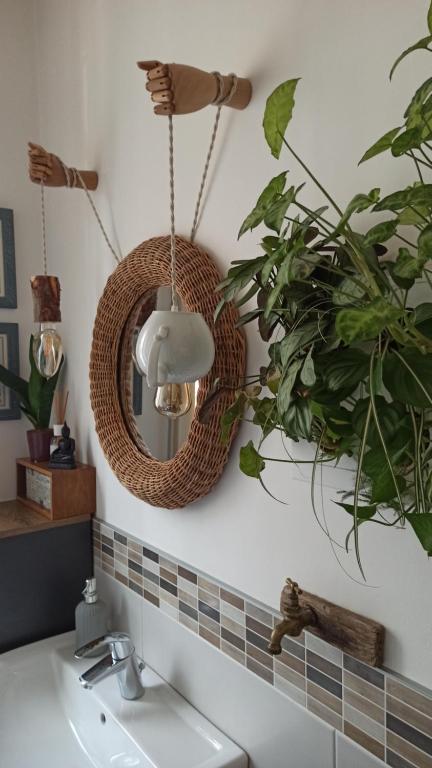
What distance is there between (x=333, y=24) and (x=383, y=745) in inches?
39.5

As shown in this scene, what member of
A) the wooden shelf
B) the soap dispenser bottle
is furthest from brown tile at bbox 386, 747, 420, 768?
the wooden shelf

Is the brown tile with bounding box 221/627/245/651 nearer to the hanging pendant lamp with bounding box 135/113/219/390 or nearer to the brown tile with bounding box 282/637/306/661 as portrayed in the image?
the brown tile with bounding box 282/637/306/661

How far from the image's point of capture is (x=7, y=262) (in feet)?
5.72

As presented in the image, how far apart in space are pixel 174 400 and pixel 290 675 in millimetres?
504

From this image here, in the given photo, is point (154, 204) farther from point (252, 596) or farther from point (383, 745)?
point (383, 745)

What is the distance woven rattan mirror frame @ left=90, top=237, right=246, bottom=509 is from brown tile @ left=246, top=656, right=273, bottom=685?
0.99ft

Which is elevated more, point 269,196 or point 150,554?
point 269,196

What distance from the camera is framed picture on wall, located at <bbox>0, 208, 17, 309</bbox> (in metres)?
1.73

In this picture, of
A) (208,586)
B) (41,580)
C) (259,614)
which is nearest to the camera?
(259,614)

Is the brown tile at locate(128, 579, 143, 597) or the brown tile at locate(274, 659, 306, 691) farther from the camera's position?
the brown tile at locate(128, 579, 143, 597)

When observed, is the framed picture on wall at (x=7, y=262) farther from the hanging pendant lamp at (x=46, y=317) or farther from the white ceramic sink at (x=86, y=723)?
the white ceramic sink at (x=86, y=723)

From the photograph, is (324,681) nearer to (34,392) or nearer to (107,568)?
(107,568)

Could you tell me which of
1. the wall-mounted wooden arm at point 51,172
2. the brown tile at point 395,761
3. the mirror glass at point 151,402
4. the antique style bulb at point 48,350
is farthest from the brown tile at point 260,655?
the wall-mounted wooden arm at point 51,172

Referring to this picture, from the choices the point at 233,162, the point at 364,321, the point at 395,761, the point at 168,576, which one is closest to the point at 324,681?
the point at 395,761
